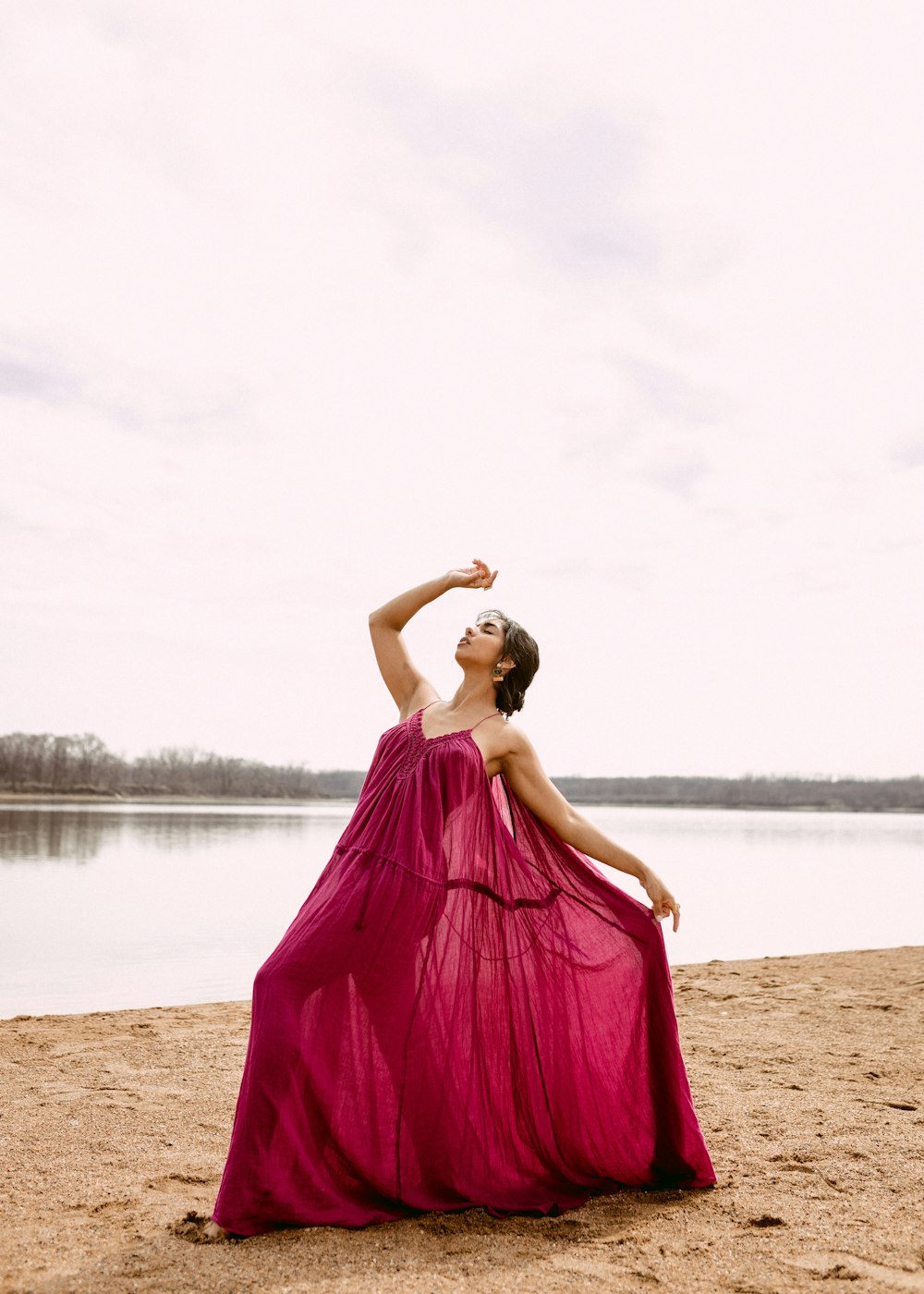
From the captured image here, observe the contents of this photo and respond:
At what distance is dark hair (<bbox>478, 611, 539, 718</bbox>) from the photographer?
175 inches

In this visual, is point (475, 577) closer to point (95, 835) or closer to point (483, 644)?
point (483, 644)

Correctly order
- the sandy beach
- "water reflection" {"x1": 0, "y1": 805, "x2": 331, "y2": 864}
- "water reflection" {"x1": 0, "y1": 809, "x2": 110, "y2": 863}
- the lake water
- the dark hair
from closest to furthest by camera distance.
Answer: the sandy beach → the dark hair → the lake water → "water reflection" {"x1": 0, "y1": 809, "x2": 110, "y2": 863} → "water reflection" {"x1": 0, "y1": 805, "x2": 331, "y2": 864}

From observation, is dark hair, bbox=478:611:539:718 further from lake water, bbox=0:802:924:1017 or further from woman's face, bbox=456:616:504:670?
lake water, bbox=0:802:924:1017

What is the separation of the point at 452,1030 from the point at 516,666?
4.67 ft

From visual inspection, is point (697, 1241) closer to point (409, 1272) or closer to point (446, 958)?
point (409, 1272)

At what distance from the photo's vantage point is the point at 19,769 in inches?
3334

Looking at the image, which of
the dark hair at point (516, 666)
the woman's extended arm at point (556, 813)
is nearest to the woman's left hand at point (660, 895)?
the woman's extended arm at point (556, 813)

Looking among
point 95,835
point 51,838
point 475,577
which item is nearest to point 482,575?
point 475,577

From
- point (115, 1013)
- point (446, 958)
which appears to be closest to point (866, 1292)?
point (446, 958)

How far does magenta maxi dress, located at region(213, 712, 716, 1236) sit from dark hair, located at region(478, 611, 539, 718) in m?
0.30

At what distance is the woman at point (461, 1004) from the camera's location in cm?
372

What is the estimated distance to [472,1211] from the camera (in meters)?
3.88

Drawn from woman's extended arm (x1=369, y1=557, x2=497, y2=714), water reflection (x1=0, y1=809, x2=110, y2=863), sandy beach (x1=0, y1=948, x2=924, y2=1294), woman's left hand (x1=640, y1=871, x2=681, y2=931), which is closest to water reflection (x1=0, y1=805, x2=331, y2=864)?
water reflection (x1=0, y1=809, x2=110, y2=863)

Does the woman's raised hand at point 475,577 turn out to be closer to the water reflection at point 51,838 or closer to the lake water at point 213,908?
the lake water at point 213,908
